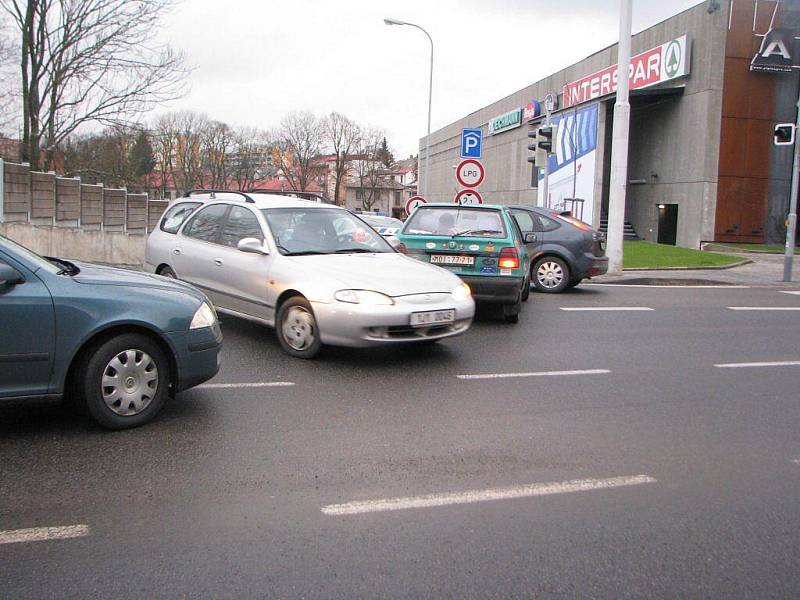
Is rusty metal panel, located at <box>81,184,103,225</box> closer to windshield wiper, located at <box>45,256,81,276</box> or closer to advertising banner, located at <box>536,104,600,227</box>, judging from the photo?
windshield wiper, located at <box>45,256,81,276</box>

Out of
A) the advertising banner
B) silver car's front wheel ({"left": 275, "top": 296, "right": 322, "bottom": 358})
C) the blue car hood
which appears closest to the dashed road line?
silver car's front wheel ({"left": 275, "top": 296, "right": 322, "bottom": 358})

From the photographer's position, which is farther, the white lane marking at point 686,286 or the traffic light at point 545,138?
the traffic light at point 545,138

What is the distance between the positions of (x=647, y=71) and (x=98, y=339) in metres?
30.7

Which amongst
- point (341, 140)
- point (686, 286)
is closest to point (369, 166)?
point (341, 140)

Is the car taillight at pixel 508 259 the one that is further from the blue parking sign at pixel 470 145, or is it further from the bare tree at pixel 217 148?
the bare tree at pixel 217 148

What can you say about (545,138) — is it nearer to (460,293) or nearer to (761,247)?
(460,293)

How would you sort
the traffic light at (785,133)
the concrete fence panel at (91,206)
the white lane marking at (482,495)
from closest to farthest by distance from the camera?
the white lane marking at (482,495) → the traffic light at (785,133) → the concrete fence panel at (91,206)

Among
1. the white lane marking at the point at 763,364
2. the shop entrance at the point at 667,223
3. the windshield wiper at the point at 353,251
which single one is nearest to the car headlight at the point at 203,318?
the windshield wiper at the point at 353,251

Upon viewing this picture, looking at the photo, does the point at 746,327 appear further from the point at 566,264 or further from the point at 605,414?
the point at 605,414

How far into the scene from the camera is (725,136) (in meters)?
28.1

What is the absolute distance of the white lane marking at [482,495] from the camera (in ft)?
12.5

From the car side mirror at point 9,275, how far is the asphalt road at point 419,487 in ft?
3.29

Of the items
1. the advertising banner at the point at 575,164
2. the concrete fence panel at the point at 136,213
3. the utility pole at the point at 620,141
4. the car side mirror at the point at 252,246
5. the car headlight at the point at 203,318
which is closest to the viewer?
the car headlight at the point at 203,318

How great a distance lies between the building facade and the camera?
91.0 feet
